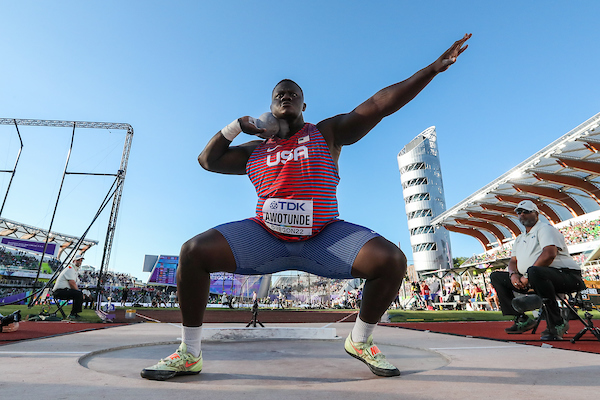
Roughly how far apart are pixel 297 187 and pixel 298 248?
351 millimetres

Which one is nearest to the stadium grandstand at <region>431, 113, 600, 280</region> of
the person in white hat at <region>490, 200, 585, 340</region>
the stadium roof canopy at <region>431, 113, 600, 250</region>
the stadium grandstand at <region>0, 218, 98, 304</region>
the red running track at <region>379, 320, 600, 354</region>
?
the stadium roof canopy at <region>431, 113, 600, 250</region>

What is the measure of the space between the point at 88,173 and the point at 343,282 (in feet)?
61.5

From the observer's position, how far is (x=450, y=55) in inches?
81.7

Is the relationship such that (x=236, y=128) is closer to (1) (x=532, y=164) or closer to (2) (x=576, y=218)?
(1) (x=532, y=164)

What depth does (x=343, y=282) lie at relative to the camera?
27359mm

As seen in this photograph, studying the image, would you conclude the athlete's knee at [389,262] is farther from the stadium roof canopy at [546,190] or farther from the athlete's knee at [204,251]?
the stadium roof canopy at [546,190]

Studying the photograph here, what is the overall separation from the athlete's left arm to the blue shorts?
1.84 ft

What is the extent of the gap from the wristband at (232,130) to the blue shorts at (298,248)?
51cm

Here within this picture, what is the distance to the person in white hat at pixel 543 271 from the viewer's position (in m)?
3.40

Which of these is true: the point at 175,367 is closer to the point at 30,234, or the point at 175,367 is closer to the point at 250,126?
the point at 250,126

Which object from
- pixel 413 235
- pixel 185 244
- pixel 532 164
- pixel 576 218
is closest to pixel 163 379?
pixel 185 244

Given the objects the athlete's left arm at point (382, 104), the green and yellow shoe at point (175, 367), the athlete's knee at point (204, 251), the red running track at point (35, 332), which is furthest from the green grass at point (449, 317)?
the athlete's knee at point (204, 251)

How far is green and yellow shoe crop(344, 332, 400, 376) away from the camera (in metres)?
1.82

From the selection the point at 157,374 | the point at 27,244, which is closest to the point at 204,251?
the point at 157,374
